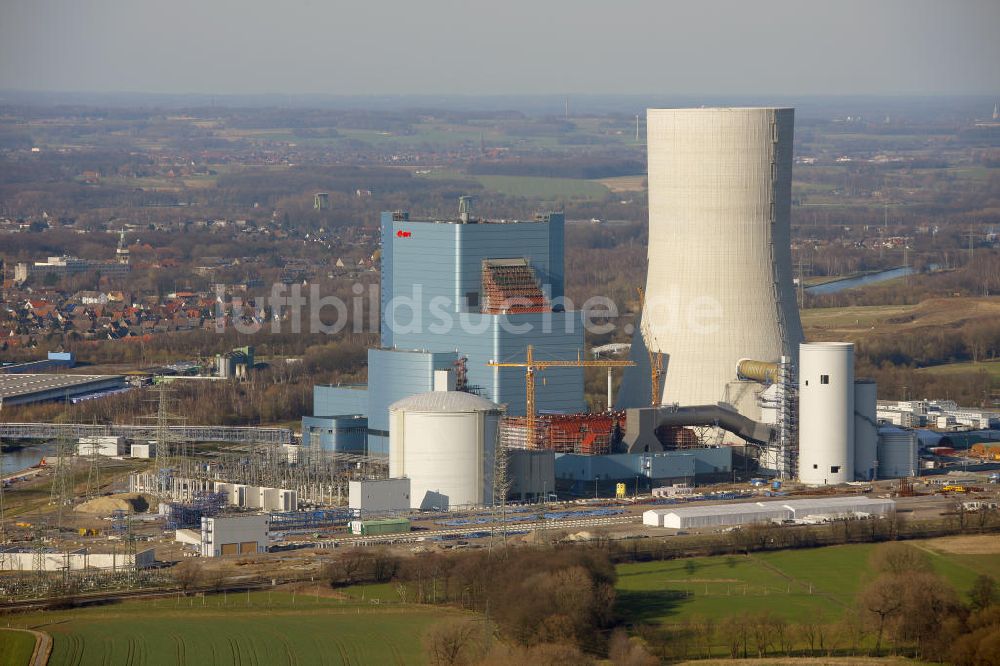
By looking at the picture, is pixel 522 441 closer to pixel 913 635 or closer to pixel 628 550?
pixel 628 550

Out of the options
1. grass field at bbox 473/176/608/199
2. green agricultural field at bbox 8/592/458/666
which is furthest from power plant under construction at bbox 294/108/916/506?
grass field at bbox 473/176/608/199

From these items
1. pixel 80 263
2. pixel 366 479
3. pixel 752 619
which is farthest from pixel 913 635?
pixel 80 263

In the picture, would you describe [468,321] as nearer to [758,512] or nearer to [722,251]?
[722,251]

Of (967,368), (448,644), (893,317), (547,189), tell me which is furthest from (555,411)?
(547,189)

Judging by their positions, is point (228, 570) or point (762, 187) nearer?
point (228, 570)

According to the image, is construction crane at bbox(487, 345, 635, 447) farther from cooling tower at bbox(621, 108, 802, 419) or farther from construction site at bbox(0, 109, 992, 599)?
cooling tower at bbox(621, 108, 802, 419)

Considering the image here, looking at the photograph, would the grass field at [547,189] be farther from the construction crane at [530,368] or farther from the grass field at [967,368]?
the construction crane at [530,368]
